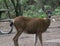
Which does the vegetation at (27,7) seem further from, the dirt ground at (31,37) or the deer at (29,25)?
the deer at (29,25)

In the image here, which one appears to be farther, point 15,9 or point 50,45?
point 15,9

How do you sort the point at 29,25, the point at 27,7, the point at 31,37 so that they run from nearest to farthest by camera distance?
the point at 29,25
the point at 31,37
the point at 27,7

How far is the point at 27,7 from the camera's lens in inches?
1040

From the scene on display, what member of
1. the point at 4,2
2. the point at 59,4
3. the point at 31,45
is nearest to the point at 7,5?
the point at 4,2

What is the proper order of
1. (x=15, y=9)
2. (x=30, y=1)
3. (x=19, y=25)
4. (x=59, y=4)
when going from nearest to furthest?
(x=19, y=25) → (x=15, y=9) → (x=59, y=4) → (x=30, y=1)

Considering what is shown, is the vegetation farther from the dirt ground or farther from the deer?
the deer

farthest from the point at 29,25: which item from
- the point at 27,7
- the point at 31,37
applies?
the point at 27,7

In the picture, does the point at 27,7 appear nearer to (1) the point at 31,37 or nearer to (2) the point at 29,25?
(1) the point at 31,37

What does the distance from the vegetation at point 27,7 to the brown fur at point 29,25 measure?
1038 centimetres

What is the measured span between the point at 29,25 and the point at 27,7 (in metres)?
16.7

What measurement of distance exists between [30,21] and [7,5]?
12.5 meters

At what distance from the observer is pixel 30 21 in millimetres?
9891

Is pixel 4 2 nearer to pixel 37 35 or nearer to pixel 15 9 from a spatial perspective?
pixel 15 9

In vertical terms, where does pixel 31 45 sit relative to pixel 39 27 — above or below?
below
